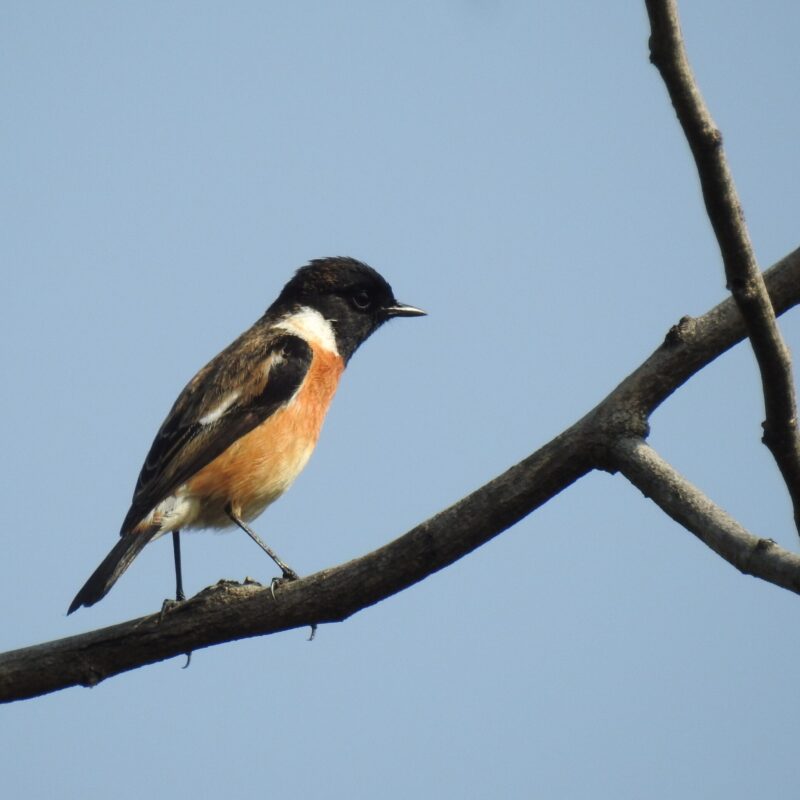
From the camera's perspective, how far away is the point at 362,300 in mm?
9469

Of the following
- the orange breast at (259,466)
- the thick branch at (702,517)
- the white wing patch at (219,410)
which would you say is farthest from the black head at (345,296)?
the thick branch at (702,517)

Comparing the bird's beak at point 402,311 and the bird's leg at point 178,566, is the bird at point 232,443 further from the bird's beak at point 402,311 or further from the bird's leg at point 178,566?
the bird's beak at point 402,311

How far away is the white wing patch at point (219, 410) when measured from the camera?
25.3 ft

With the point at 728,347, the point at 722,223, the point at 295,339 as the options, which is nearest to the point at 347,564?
the point at 728,347

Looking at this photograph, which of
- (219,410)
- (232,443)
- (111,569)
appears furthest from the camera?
(219,410)

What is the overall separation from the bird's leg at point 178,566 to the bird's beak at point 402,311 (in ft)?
8.68

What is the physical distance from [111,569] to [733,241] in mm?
4187

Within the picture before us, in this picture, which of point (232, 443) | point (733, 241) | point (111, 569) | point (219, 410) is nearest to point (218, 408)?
point (219, 410)

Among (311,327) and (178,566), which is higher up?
(311,327)

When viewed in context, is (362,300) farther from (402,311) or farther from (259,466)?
(259,466)

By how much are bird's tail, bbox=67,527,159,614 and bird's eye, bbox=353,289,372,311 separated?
3.01 m

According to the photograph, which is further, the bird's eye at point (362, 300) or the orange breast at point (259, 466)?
the bird's eye at point (362, 300)

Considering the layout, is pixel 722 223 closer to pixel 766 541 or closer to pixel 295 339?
pixel 766 541

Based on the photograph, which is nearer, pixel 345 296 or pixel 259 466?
pixel 259 466
